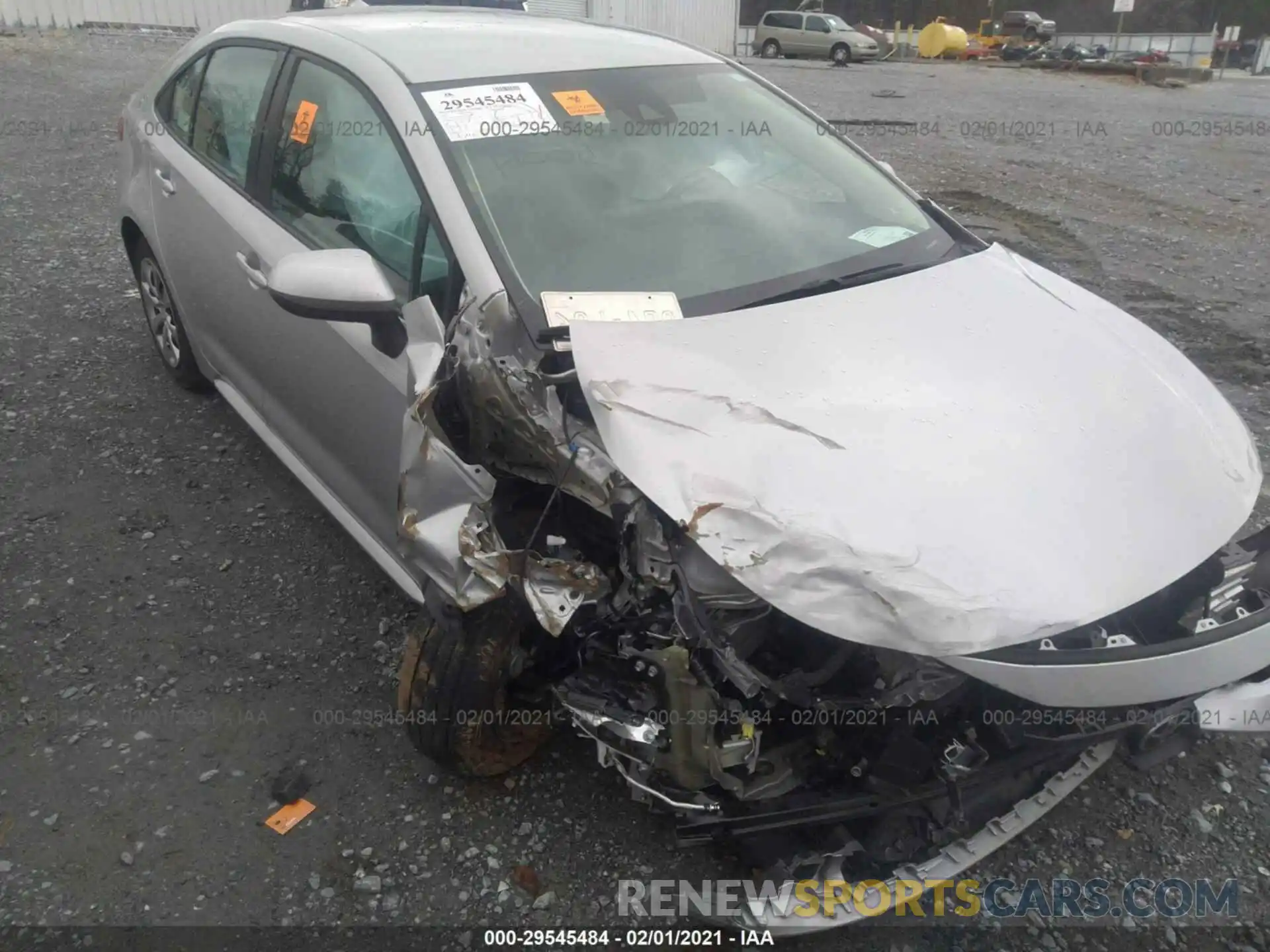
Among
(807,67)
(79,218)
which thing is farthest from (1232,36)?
(79,218)

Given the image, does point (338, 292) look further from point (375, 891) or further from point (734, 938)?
point (734, 938)

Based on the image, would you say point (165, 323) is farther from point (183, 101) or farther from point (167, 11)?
point (167, 11)

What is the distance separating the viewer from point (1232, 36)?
31703 millimetres

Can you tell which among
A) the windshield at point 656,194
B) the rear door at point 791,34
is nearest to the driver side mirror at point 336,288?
the windshield at point 656,194

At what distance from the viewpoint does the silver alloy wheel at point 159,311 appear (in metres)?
3.85

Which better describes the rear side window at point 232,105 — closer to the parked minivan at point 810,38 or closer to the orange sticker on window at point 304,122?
the orange sticker on window at point 304,122

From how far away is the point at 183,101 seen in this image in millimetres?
3559

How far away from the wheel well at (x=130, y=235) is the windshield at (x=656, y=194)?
2117mm

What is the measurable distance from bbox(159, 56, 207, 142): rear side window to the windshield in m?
1.55

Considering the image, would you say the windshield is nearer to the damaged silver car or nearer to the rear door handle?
the damaged silver car

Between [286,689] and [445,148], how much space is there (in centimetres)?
155

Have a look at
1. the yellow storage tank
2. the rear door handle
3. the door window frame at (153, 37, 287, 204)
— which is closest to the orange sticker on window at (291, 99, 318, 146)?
the door window frame at (153, 37, 287, 204)

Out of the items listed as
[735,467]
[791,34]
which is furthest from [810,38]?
[735,467]

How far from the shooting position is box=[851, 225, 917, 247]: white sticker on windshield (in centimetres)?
260
